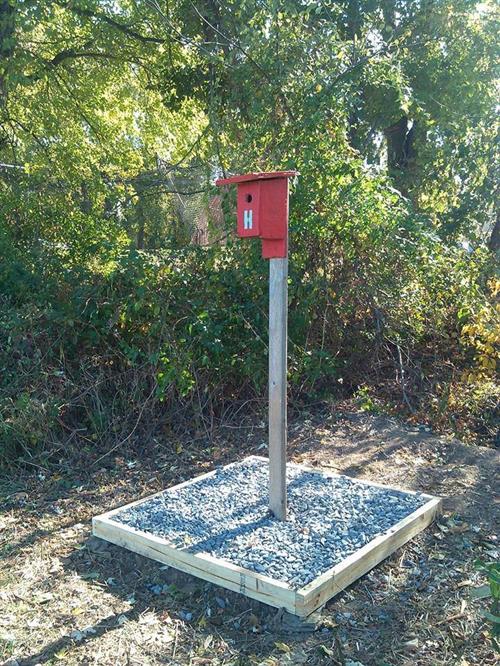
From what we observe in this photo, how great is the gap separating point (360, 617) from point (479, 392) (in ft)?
13.6

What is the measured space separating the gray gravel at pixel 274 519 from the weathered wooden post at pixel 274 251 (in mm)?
318

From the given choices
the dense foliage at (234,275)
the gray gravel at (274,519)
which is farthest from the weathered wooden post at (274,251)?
the dense foliage at (234,275)

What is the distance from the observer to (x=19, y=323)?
590 cm

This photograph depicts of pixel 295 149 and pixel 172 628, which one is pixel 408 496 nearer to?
pixel 172 628

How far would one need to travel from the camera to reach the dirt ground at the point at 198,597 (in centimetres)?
294

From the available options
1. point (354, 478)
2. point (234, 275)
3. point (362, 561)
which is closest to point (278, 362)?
point (362, 561)

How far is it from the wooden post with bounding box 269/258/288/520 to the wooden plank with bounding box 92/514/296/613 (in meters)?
0.67

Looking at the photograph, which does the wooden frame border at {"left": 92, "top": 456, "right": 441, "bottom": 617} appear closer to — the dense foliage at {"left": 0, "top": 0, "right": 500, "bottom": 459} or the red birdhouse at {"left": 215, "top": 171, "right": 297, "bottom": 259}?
the red birdhouse at {"left": 215, "top": 171, "right": 297, "bottom": 259}

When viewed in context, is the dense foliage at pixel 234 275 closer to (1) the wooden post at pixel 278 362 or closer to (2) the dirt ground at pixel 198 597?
(2) the dirt ground at pixel 198 597

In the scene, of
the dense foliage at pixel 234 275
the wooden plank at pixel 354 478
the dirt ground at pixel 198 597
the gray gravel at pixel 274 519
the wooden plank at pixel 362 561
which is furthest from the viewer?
the dense foliage at pixel 234 275

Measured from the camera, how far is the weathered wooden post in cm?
368

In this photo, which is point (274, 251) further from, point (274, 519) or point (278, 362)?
point (274, 519)

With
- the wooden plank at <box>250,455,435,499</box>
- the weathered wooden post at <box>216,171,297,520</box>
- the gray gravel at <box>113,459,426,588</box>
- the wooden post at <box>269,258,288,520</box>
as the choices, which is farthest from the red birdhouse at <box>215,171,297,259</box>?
the wooden plank at <box>250,455,435,499</box>

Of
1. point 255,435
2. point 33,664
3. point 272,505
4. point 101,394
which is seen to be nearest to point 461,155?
point 255,435
